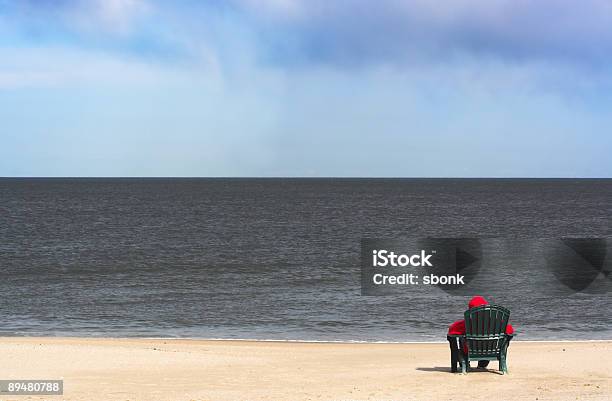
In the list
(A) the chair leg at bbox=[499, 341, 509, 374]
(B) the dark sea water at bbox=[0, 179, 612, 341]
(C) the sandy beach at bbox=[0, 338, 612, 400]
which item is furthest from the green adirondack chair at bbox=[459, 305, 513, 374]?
(B) the dark sea water at bbox=[0, 179, 612, 341]

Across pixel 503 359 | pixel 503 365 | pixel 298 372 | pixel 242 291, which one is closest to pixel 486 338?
pixel 503 359

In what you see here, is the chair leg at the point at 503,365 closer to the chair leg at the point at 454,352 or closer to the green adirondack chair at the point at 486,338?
the green adirondack chair at the point at 486,338

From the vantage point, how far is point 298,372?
15.3 metres

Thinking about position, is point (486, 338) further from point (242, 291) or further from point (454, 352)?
point (242, 291)

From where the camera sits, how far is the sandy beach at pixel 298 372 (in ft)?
42.0

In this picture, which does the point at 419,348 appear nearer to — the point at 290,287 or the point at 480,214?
the point at 290,287

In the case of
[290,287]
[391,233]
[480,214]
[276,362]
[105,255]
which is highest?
[480,214]

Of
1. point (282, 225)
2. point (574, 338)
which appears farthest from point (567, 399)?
point (282, 225)

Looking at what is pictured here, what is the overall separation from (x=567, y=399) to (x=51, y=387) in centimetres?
783

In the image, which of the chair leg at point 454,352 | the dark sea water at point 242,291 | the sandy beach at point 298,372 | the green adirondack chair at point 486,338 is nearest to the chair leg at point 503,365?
the green adirondack chair at point 486,338

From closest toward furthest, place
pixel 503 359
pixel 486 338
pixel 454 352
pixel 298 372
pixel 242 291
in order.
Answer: pixel 486 338 < pixel 503 359 < pixel 454 352 < pixel 298 372 < pixel 242 291

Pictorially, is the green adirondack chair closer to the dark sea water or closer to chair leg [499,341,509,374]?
chair leg [499,341,509,374]

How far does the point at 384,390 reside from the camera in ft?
43.0

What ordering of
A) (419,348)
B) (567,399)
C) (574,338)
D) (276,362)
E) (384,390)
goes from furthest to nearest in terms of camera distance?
(574,338) < (419,348) < (276,362) < (384,390) < (567,399)
